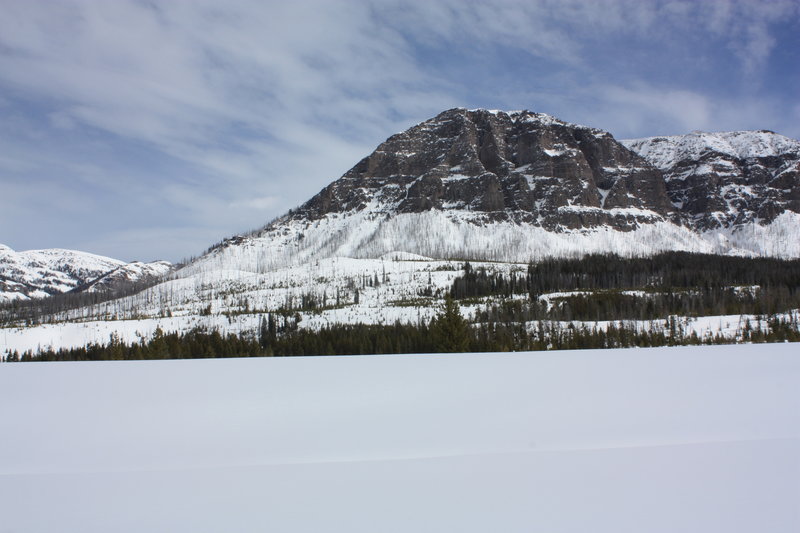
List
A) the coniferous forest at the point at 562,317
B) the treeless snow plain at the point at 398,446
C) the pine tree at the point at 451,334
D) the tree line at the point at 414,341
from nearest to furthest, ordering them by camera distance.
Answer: the treeless snow plain at the point at 398,446 < the pine tree at the point at 451,334 < the tree line at the point at 414,341 < the coniferous forest at the point at 562,317

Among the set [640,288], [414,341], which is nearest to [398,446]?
[414,341]

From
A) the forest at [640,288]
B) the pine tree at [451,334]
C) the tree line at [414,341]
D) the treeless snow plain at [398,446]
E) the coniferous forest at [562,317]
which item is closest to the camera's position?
the treeless snow plain at [398,446]

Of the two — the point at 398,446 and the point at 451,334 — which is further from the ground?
the point at 398,446

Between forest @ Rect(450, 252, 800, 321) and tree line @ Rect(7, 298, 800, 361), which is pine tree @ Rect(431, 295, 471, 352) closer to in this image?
tree line @ Rect(7, 298, 800, 361)

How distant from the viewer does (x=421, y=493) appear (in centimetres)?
320

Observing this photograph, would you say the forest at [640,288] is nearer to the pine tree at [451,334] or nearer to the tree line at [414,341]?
the tree line at [414,341]

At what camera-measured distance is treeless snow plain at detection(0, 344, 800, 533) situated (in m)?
3.01

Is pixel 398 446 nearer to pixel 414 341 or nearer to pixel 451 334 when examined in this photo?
pixel 451 334

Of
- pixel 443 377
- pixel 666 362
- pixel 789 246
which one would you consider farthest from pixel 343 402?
pixel 789 246

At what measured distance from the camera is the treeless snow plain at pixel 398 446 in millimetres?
3006

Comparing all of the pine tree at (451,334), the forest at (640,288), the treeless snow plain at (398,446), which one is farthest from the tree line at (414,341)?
the treeless snow plain at (398,446)

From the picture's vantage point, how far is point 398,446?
152 inches

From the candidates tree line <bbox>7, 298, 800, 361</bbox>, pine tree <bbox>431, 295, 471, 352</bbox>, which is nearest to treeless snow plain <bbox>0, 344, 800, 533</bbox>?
pine tree <bbox>431, 295, 471, 352</bbox>

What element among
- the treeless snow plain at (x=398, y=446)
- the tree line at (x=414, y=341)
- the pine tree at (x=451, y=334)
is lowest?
the tree line at (x=414, y=341)
